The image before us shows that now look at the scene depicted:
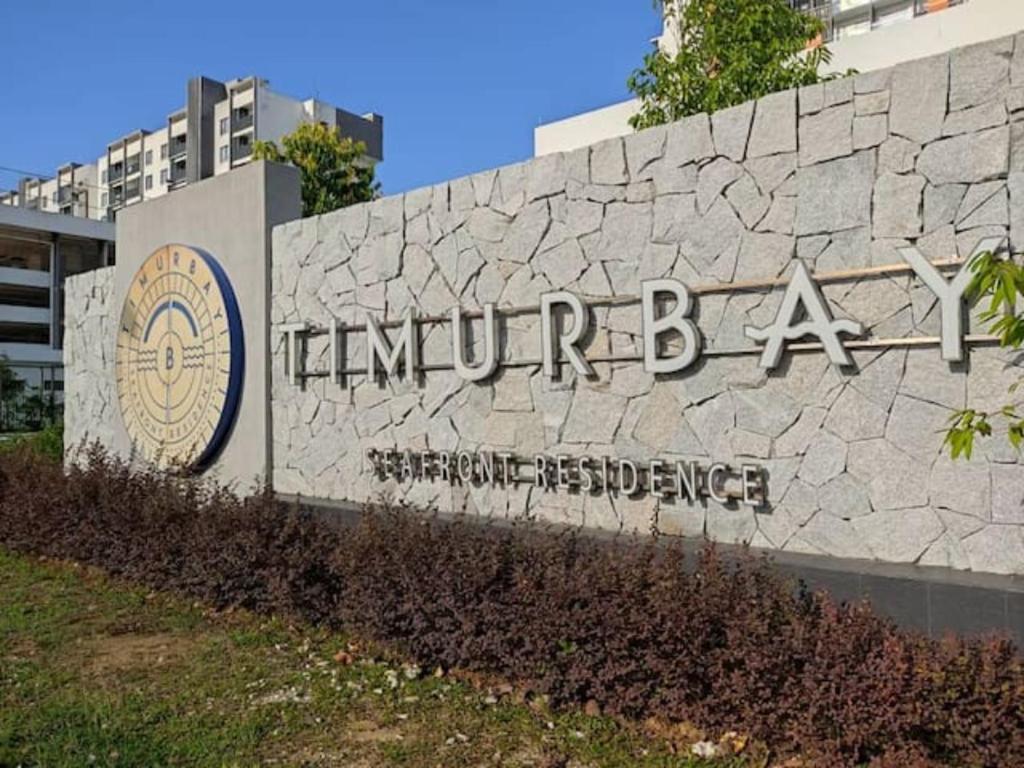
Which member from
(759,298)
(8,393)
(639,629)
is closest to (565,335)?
(759,298)

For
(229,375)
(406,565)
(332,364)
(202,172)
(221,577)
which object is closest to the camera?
(406,565)

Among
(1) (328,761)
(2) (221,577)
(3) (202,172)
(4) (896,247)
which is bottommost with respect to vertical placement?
(1) (328,761)

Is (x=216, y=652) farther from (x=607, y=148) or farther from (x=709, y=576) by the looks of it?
(x=607, y=148)

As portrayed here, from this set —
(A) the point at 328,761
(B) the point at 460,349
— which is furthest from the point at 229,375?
(A) the point at 328,761

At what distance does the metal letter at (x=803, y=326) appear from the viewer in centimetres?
493

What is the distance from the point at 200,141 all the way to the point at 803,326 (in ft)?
219

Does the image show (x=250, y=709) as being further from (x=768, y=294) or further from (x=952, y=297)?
(x=952, y=297)

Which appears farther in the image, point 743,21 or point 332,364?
point 743,21

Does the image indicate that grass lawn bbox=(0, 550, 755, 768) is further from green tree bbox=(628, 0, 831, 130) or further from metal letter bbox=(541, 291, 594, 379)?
green tree bbox=(628, 0, 831, 130)

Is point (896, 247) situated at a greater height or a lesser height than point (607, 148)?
lesser

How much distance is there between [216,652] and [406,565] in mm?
1466

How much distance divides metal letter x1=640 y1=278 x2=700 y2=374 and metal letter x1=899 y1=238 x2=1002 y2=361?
141cm

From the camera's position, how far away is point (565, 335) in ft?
20.5

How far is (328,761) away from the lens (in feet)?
13.5
